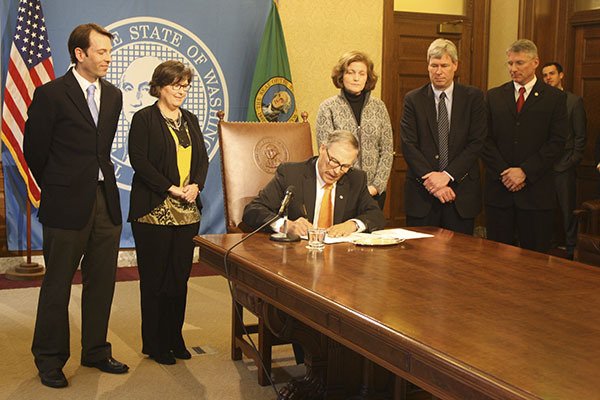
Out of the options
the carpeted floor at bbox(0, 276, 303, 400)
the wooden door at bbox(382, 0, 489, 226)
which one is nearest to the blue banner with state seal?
the carpeted floor at bbox(0, 276, 303, 400)

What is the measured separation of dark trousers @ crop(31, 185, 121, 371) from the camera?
3.82m

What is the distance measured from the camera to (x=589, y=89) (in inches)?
296

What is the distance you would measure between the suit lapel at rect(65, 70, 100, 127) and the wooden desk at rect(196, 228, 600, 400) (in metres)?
0.81

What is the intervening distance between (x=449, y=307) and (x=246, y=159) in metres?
2.15

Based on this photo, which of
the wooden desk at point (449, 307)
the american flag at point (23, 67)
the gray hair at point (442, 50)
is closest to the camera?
the wooden desk at point (449, 307)

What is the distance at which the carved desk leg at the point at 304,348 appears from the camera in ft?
10.8

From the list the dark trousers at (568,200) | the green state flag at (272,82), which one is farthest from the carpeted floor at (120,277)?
the dark trousers at (568,200)

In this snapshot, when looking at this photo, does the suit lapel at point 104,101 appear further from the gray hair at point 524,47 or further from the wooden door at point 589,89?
the wooden door at point 589,89

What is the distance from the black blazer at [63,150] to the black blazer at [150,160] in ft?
0.82

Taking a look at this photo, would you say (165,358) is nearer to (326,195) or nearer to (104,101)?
(326,195)

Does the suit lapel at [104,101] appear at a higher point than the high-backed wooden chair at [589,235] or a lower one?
higher

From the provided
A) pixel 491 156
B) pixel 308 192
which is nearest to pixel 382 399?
pixel 308 192

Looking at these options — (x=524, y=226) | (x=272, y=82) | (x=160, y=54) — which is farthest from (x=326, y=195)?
(x=160, y=54)

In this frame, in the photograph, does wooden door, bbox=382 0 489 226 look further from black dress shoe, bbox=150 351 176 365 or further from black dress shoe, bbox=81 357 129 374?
black dress shoe, bbox=81 357 129 374
